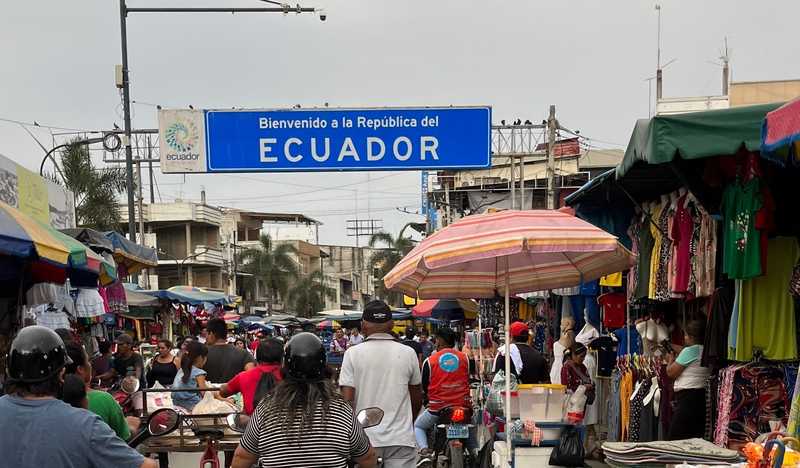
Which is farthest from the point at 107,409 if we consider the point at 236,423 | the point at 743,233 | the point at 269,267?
the point at 269,267

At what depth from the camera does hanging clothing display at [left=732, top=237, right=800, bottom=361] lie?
823 centimetres

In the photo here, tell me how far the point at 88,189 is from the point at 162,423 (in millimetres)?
29672

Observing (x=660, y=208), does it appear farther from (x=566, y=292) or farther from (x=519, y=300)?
(x=519, y=300)

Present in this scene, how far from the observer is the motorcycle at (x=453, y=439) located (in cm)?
1166

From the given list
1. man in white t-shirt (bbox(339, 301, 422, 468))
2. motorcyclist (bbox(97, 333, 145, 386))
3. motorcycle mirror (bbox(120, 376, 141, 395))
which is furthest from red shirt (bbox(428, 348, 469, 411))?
motorcyclist (bbox(97, 333, 145, 386))

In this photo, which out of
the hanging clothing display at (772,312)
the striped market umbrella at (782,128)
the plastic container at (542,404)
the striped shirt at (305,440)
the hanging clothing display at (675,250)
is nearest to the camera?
the striped shirt at (305,440)

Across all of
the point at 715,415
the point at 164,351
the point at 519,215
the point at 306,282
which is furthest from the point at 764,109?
the point at 306,282

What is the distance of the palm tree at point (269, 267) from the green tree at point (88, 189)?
5029cm

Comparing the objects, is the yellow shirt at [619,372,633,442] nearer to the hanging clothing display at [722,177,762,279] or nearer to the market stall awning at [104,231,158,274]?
the hanging clothing display at [722,177,762,279]

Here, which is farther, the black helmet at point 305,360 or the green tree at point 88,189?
the green tree at point 88,189

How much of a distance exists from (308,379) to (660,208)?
673 centimetres

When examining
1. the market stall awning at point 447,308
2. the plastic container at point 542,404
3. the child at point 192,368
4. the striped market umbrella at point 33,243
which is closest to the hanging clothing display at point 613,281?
the plastic container at point 542,404

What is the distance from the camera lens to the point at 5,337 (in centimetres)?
1163

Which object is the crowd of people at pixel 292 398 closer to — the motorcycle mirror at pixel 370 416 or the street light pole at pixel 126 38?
the motorcycle mirror at pixel 370 416
